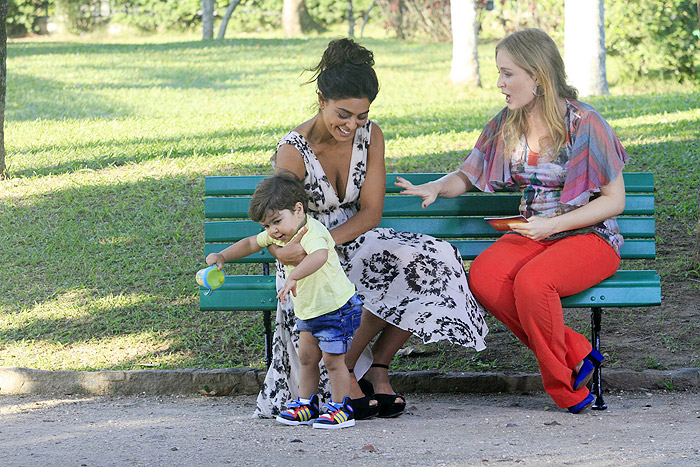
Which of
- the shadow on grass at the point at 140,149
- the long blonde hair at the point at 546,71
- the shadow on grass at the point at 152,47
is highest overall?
the shadow on grass at the point at 152,47

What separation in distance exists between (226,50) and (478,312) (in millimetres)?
15855

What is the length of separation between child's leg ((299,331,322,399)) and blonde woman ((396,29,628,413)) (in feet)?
2.57

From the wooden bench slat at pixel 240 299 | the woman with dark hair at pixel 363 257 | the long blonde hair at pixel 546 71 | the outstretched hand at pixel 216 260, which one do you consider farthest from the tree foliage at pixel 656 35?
the outstretched hand at pixel 216 260

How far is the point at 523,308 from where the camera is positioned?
12.6 feet

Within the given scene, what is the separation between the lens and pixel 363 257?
4.05m

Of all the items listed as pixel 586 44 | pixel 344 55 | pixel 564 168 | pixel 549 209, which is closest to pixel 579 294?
pixel 549 209

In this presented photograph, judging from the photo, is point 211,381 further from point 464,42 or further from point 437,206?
point 464,42

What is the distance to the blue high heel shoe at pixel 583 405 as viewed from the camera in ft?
12.6

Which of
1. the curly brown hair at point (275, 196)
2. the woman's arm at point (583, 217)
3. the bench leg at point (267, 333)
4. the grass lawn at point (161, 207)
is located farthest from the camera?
the grass lawn at point (161, 207)

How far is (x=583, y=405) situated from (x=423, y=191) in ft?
3.90

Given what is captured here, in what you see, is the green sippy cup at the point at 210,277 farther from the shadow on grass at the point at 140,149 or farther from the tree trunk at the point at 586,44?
the tree trunk at the point at 586,44

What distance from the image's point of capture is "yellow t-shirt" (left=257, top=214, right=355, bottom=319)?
3.67 m

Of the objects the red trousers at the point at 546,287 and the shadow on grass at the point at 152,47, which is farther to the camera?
the shadow on grass at the point at 152,47

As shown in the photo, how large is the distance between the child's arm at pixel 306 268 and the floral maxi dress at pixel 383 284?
440 millimetres
